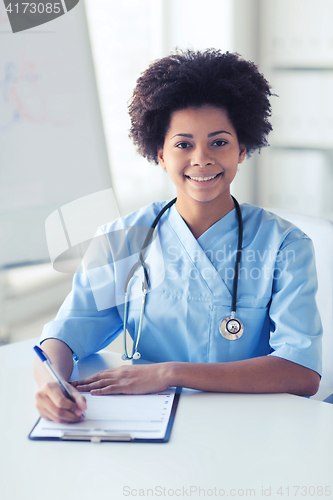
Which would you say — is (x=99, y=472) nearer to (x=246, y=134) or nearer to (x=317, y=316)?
(x=317, y=316)

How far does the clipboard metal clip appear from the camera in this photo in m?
0.75

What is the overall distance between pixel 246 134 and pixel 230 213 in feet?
0.68

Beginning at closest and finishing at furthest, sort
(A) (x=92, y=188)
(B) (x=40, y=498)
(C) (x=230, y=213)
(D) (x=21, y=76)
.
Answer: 1. (B) (x=40, y=498)
2. (C) (x=230, y=213)
3. (D) (x=21, y=76)
4. (A) (x=92, y=188)

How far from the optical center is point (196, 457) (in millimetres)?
714

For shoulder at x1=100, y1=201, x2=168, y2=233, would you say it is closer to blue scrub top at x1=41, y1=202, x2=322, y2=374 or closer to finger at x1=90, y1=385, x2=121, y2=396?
blue scrub top at x1=41, y1=202, x2=322, y2=374

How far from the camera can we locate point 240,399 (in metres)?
0.88

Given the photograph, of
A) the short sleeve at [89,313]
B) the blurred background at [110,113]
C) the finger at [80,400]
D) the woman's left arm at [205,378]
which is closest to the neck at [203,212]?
the short sleeve at [89,313]

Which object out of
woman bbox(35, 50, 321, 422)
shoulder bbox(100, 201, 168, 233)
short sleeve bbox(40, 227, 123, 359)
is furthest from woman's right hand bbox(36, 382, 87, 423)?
shoulder bbox(100, 201, 168, 233)

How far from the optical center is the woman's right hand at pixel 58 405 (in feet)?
2.63

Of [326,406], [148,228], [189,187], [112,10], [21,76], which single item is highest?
[112,10]

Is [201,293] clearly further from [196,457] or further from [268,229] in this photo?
[196,457]

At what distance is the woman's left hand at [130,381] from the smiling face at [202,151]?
16.3 inches

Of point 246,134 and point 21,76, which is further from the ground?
point 21,76

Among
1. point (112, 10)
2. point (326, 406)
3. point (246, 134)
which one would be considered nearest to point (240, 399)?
point (326, 406)
